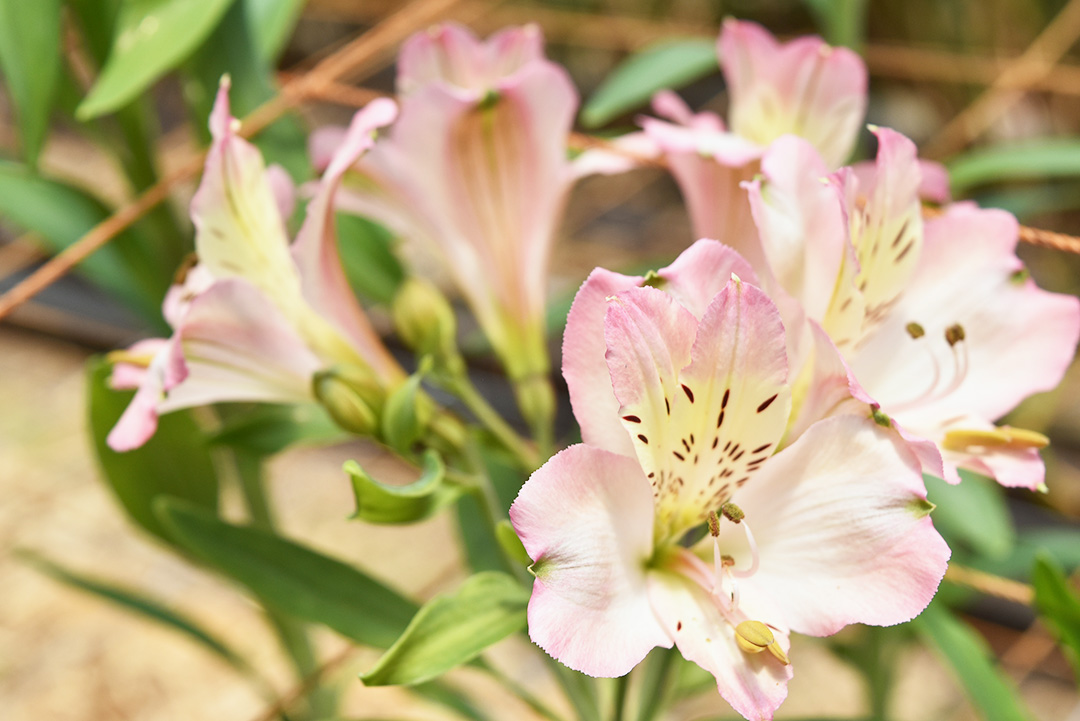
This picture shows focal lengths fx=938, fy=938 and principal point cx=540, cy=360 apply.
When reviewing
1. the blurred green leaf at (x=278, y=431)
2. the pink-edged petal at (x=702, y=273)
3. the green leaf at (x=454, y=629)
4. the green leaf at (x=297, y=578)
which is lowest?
the green leaf at (x=297, y=578)

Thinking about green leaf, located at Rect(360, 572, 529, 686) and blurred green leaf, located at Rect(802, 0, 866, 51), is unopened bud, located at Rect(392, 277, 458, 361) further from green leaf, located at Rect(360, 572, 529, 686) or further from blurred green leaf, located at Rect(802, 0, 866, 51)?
blurred green leaf, located at Rect(802, 0, 866, 51)

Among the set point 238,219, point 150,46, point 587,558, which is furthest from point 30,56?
point 587,558

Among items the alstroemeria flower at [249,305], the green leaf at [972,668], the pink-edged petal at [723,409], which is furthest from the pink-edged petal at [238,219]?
the green leaf at [972,668]

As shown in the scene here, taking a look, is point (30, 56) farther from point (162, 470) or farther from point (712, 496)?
point (712, 496)

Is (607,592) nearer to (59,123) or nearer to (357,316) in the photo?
(357,316)

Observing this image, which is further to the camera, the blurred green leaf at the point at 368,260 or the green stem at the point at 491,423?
the blurred green leaf at the point at 368,260

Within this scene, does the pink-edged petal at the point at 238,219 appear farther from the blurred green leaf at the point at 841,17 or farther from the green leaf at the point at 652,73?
the blurred green leaf at the point at 841,17
